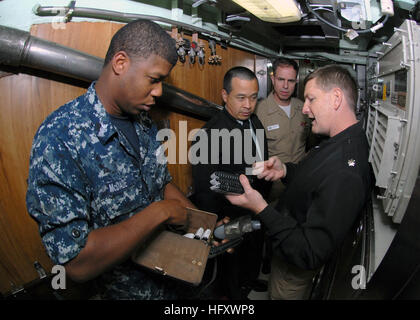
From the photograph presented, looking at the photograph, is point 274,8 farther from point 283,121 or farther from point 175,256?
point 175,256

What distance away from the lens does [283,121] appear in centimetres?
278

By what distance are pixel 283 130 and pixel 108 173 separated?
2.09 m

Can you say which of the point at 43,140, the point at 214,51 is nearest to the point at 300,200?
the point at 43,140

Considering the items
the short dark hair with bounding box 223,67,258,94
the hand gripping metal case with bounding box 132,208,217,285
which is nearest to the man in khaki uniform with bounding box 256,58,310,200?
the short dark hair with bounding box 223,67,258,94

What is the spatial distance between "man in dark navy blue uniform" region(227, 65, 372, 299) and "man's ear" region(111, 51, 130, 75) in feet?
2.83

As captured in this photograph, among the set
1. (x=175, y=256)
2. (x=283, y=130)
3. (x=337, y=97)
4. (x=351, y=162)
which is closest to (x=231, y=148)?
(x=283, y=130)

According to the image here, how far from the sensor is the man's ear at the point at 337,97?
1.40 m

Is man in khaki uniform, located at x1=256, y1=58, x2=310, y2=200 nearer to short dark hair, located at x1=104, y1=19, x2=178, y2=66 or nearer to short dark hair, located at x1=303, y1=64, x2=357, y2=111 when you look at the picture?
short dark hair, located at x1=303, y1=64, x2=357, y2=111

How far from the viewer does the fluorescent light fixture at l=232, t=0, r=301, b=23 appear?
5.80 feet

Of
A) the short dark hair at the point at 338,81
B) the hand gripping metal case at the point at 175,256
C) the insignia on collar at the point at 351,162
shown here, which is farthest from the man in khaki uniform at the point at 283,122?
the hand gripping metal case at the point at 175,256

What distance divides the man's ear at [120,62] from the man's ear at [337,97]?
110 centimetres

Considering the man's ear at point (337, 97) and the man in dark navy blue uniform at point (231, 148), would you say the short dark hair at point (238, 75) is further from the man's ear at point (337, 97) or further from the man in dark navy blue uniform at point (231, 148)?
the man's ear at point (337, 97)

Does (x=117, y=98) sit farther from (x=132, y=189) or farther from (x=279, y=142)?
(x=279, y=142)
